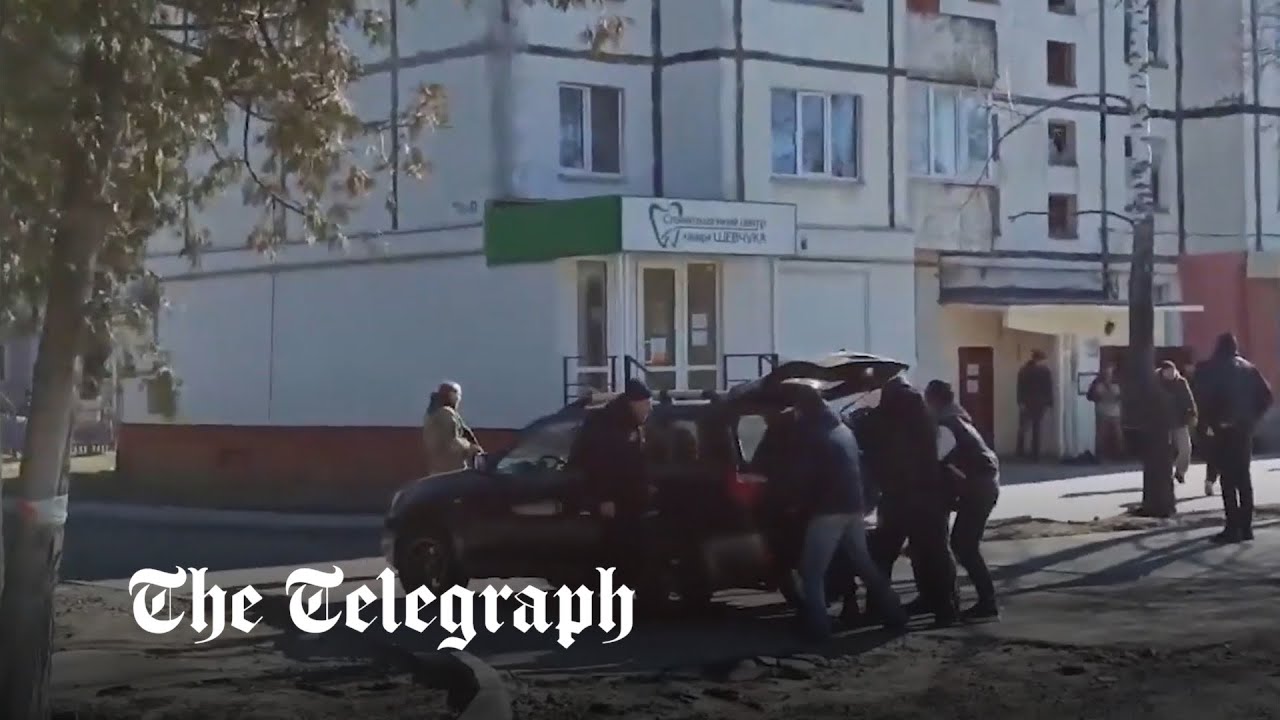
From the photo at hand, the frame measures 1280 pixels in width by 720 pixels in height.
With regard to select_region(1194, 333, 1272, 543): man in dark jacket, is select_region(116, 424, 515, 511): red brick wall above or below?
below

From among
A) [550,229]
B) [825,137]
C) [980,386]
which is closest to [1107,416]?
[980,386]

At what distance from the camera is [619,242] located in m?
24.8

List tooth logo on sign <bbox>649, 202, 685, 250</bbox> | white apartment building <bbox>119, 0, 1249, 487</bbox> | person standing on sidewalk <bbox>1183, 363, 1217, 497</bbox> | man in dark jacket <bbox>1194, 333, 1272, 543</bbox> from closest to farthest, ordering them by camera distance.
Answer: man in dark jacket <bbox>1194, 333, 1272, 543</bbox> < person standing on sidewalk <bbox>1183, 363, 1217, 497</bbox> < tooth logo on sign <bbox>649, 202, 685, 250</bbox> < white apartment building <bbox>119, 0, 1249, 487</bbox>

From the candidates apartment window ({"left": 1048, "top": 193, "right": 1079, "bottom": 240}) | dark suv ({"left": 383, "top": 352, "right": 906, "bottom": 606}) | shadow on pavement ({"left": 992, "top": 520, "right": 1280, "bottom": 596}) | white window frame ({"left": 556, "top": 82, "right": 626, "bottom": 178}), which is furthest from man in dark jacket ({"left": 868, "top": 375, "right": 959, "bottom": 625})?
apartment window ({"left": 1048, "top": 193, "right": 1079, "bottom": 240})

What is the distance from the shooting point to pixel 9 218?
34.0 ft

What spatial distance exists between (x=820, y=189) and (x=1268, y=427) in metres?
12.8

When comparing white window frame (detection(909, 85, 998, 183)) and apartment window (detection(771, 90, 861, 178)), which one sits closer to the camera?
apartment window (detection(771, 90, 861, 178))

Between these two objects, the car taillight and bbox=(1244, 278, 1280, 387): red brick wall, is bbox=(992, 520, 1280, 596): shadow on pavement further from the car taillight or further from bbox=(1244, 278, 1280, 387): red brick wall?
bbox=(1244, 278, 1280, 387): red brick wall

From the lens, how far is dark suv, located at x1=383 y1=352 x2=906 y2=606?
13758mm

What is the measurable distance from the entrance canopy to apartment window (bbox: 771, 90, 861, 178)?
454 cm

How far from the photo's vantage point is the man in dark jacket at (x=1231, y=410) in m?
17.8

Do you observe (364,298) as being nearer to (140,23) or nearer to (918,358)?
(918,358)

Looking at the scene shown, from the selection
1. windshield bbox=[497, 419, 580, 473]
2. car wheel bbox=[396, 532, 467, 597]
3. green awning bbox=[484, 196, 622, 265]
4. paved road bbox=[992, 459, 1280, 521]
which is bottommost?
paved road bbox=[992, 459, 1280, 521]

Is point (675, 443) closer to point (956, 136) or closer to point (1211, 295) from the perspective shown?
point (956, 136)
